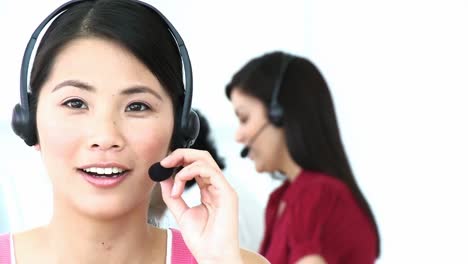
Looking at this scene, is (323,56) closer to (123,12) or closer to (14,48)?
(14,48)

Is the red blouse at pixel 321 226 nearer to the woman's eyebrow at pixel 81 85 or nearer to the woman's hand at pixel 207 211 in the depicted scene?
the woman's hand at pixel 207 211

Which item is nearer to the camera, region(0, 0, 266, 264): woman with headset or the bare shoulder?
region(0, 0, 266, 264): woman with headset

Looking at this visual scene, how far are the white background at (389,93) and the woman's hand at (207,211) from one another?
198cm

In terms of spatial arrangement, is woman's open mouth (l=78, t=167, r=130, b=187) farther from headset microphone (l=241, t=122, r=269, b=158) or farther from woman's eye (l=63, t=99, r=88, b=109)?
headset microphone (l=241, t=122, r=269, b=158)

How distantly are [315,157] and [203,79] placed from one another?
1121 millimetres

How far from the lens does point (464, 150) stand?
3.52m

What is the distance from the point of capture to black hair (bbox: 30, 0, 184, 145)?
1.14 metres

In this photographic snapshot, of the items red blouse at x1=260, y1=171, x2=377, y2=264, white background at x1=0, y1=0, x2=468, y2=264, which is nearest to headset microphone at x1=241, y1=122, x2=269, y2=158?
red blouse at x1=260, y1=171, x2=377, y2=264

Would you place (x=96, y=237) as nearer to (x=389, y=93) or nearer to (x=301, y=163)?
(x=301, y=163)

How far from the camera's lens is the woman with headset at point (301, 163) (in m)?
2.31

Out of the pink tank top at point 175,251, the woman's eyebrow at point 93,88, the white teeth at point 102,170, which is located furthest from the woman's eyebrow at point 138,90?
the pink tank top at point 175,251

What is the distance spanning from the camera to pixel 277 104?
8.45 feet

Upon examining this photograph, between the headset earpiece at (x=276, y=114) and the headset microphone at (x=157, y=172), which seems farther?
the headset earpiece at (x=276, y=114)

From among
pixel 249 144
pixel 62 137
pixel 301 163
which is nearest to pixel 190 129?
pixel 62 137
